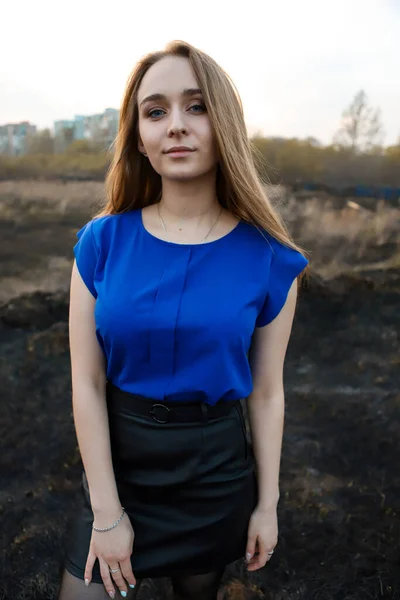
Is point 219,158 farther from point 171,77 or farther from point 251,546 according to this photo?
point 251,546

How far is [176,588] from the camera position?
61.2 inches

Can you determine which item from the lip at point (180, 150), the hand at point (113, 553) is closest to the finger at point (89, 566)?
the hand at point (113, 553)

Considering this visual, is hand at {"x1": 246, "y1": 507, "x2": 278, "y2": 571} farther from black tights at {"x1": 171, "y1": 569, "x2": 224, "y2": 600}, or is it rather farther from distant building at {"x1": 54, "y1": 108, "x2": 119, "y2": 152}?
distant building at {"x1": 54, "y1": 108, "x2": 119, "y2": 152}

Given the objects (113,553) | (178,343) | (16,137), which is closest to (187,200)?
(178,343)

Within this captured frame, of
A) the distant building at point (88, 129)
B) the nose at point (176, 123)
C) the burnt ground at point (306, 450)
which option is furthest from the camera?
the distant building at point (88, 129)

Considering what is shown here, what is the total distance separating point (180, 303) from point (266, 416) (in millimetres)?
414

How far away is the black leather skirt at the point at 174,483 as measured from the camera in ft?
4.26

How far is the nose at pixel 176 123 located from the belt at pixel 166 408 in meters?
0.63

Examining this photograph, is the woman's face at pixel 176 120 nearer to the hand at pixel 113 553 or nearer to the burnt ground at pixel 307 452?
the hand at pixel 113 553

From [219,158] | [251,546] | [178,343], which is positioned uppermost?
[219,158]

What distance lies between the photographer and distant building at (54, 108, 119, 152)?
291 cm

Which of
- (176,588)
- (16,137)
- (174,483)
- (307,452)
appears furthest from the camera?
(16,137)

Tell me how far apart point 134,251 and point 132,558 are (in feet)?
2.55

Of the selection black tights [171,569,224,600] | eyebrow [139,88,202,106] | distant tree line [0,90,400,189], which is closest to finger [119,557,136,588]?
black tights [171,569,224,600]
